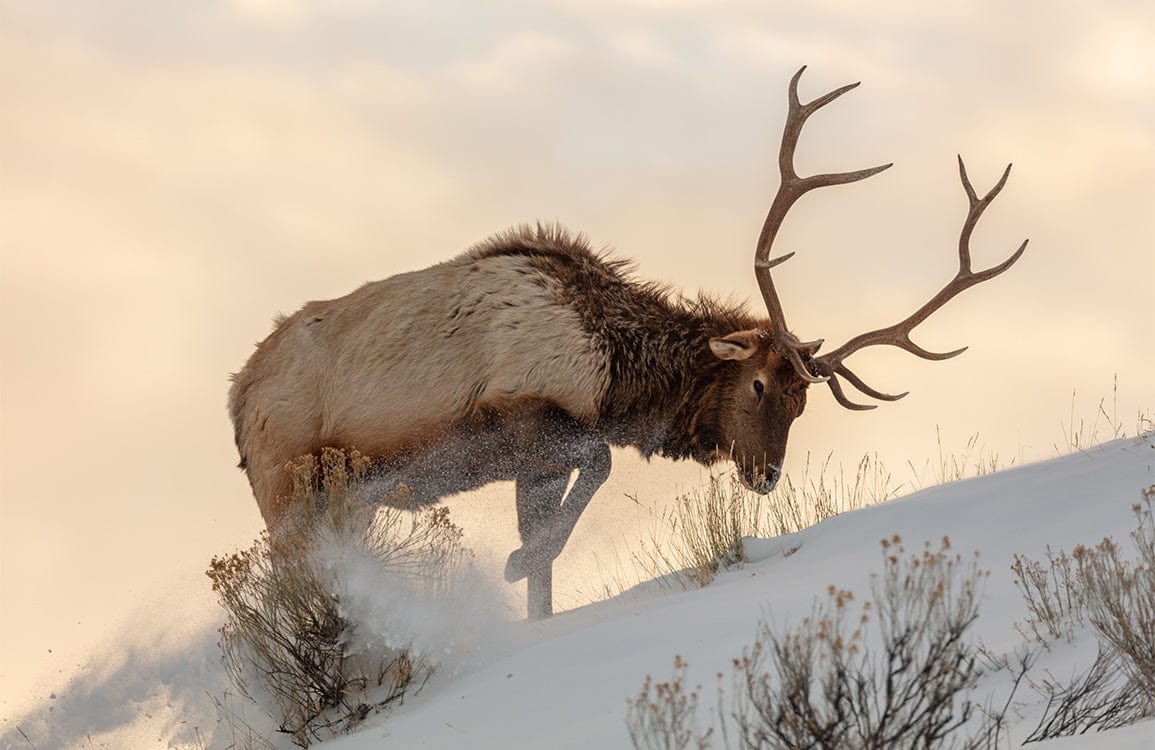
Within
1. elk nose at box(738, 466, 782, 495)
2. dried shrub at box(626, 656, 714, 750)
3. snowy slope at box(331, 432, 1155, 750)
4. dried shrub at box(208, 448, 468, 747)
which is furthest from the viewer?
elk nose at box(738, 466, 782, 495)

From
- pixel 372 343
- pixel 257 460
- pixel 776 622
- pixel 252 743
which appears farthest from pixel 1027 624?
pixel 257 460

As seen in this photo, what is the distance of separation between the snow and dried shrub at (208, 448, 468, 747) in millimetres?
252

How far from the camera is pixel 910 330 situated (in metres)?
8.94

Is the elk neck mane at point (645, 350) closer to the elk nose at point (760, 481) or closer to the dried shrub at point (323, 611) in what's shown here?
the elk nose at point (760, 481)

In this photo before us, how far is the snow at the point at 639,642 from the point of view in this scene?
18.3 feet

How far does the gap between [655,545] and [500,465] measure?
3.76ft


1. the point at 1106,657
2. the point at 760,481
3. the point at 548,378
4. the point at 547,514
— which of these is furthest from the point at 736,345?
the point at 1106,657

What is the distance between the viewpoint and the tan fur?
845 centimetres

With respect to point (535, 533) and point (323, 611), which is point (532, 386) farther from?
point (323, 611)

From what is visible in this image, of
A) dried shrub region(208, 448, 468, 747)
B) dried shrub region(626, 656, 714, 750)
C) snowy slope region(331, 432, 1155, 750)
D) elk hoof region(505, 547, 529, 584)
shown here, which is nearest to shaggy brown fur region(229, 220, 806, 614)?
elk hoof region(505, 547, 529, 584)

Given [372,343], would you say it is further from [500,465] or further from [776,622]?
[776,622]

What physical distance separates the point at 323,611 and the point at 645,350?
284 centimetres

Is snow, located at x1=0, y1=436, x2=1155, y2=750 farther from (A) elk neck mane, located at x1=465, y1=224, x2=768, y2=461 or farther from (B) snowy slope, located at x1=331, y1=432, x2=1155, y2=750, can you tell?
(A) elk neck mane, located at x1=465, y1=224, x2=768, y2=461

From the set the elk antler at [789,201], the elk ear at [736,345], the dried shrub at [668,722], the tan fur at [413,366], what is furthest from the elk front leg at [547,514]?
the dried shrub at [668,722]
